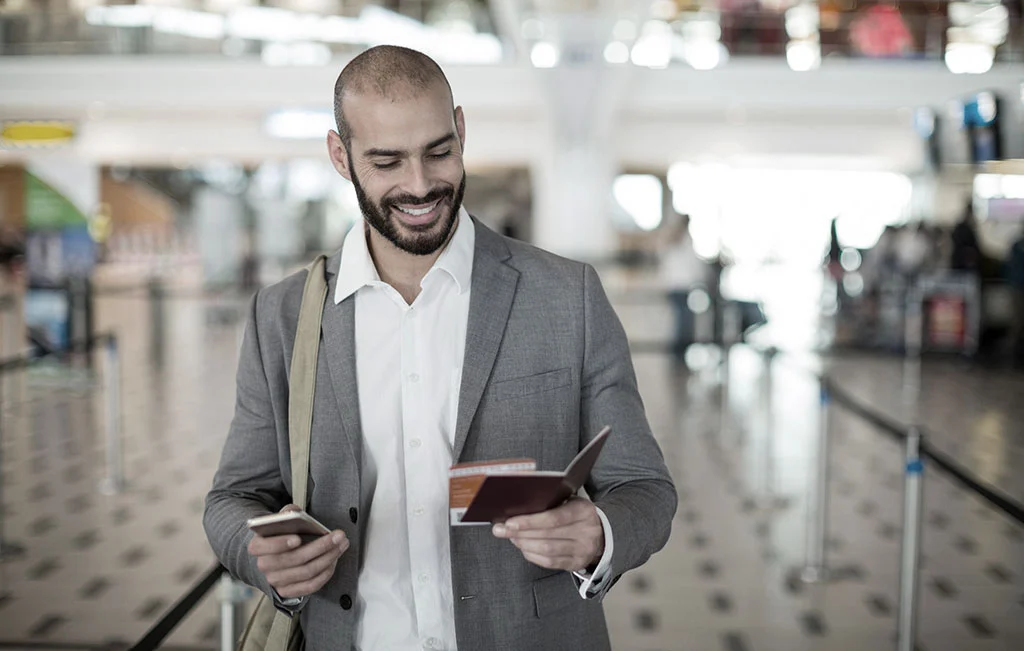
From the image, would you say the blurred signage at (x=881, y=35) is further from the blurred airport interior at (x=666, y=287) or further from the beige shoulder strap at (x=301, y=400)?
the beige shoulder strap at (x=301, y=400)

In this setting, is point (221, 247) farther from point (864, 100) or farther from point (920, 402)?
point (920, 402)

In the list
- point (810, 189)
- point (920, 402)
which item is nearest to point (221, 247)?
point (920, 402)

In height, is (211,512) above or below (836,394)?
above

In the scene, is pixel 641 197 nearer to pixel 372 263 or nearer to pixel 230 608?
pixel 230 608

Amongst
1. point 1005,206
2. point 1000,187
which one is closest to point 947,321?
point 1000,187

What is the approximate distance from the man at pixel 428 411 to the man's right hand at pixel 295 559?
0.09 m

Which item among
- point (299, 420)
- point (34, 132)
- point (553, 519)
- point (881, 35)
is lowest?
point (553, 519)

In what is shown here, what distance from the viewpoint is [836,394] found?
5500 millimetres

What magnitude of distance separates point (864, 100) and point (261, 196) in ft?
46.4

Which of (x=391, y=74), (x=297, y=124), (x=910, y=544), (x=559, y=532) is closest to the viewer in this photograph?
(x=559, y=532)

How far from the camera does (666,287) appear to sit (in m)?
11.6

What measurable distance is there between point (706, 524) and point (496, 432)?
4542 millimetres

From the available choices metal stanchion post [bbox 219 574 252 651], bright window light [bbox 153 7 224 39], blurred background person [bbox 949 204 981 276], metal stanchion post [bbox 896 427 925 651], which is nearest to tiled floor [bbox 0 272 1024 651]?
metal stanchion post [bbox 896 427 925 651]

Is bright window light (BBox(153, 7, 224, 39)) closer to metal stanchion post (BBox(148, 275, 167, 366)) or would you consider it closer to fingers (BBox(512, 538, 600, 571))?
metal stanchion post (BBox(148, 275, 167, 366))
